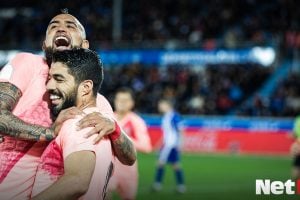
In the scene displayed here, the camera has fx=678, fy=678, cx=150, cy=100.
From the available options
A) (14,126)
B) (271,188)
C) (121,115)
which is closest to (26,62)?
(14,126)

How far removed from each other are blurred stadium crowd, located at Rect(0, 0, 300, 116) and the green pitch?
3507mm

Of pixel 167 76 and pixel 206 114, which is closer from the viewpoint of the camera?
pixel 206 114

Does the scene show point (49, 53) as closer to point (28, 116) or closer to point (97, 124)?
point (28, 116)

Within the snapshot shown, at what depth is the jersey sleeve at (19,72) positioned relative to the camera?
428cm

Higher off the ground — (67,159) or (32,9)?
(32,9)

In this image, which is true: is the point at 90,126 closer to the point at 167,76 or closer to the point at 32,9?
the point at 167,76

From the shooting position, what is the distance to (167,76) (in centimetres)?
2980

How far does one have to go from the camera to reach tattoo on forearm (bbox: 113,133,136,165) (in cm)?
397

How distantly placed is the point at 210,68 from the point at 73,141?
86.4 ft

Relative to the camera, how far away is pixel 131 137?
32.4 ft

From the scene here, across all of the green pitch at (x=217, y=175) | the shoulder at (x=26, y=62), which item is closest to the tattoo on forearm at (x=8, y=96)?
the shoulder at (x=26, y=62)

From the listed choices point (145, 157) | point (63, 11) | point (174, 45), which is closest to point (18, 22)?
point (174, 45)

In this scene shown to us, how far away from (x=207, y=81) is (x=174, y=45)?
2.98m

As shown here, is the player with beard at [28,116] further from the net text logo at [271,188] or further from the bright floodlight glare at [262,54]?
the bright floodlight glare at [262,54]
